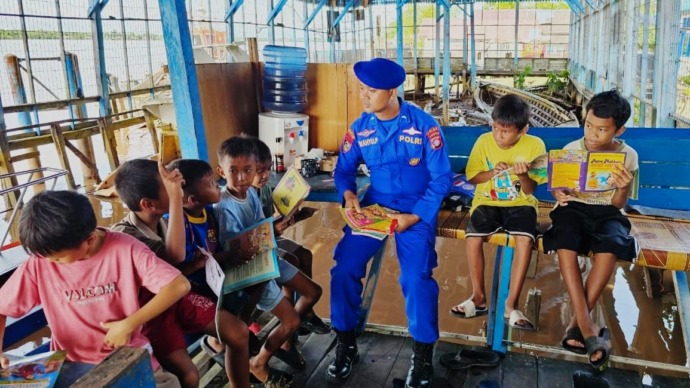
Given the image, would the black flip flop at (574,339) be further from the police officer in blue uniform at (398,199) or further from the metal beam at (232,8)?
the metal beam at (232,8)

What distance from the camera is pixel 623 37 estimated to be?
34.7ft

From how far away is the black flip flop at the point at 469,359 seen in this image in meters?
2.58

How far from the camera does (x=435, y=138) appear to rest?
261 centimetres

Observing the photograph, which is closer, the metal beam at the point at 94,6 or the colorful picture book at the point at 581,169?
the colorful picture book at the point at 581,169

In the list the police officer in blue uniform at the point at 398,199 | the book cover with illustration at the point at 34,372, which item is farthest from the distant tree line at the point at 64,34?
the book cover with illustration at the point at 34,372

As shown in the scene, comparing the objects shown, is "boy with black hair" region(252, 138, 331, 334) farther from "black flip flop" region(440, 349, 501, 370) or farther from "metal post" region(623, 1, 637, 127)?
"metal post" region(623, 1, 637, 127)

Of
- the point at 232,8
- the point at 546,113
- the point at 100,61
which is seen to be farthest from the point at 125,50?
the point at 546,113

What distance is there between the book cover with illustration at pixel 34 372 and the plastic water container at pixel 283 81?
337cm

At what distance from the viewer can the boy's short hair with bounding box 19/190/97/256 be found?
4.91 ft

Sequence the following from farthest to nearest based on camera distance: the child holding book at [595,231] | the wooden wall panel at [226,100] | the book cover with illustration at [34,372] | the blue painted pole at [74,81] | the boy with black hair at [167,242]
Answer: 1. the blue painted pole at [74,81]
2. the wooden wall panel at [226,100]
3. the child holding book at [595,231]
4. the boy with black hair at [167,242]
5. the book cover with illustration at [34,372]

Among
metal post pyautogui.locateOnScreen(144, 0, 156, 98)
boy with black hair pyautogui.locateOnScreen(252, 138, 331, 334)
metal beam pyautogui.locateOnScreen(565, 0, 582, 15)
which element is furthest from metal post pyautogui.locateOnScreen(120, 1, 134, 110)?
metal beam pyautogui.locateOnScreen(565, 0, 582, 15)

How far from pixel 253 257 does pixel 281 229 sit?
279 mm

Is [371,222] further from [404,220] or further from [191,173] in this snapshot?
[191,173]

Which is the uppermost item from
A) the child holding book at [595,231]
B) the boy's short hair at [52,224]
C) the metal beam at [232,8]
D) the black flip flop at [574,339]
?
the metal beam at [232,8]
